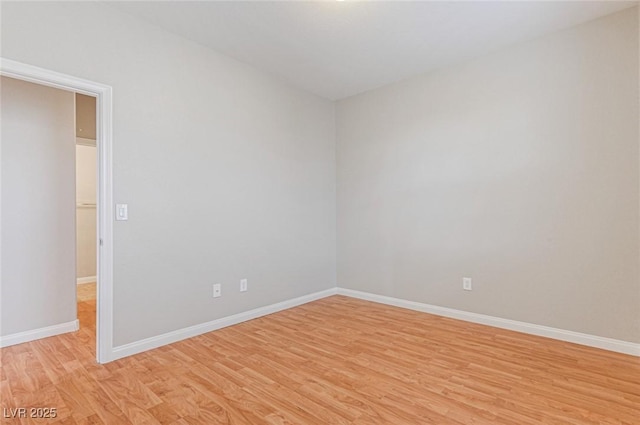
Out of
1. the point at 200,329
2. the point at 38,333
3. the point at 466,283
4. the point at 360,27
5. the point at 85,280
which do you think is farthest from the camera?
the point at 85,280

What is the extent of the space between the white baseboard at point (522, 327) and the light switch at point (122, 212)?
9.33ft

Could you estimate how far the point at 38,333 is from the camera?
287 cm

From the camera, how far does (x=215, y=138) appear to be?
3.13 metres

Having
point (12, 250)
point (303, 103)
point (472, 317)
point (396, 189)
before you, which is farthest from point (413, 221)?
point (12, 250)

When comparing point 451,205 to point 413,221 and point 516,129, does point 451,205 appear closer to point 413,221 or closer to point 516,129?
point 413,221

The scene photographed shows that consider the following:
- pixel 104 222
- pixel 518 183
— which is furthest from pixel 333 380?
pixel 518 183

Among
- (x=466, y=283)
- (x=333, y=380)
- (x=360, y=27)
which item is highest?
(x=360, y=27)

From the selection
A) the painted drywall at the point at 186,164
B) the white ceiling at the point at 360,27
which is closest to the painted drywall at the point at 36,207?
the painted drywall at the point at 186,164

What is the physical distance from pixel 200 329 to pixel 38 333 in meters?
1.38

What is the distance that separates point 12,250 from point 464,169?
420cm

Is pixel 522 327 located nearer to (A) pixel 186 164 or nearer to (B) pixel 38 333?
(A) pixel 186 164

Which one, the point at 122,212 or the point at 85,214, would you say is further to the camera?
the point at 85,214

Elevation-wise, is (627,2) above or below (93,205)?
above

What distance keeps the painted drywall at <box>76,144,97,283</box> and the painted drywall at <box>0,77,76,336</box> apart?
2.44m
